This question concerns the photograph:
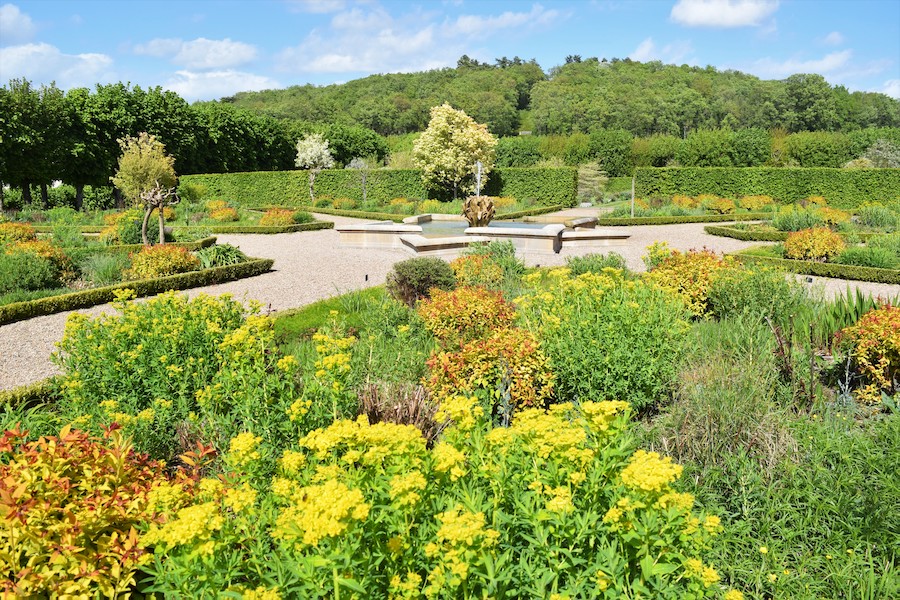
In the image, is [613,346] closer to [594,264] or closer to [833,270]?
[594,264]

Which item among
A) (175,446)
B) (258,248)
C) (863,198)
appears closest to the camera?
(175,446)

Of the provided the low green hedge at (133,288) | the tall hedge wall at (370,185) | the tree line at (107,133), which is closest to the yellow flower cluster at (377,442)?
the low green hedge at (133,288)

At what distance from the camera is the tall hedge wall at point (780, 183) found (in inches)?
983

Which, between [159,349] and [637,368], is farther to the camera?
[637,368]

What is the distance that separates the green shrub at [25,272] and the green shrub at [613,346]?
30.1ft

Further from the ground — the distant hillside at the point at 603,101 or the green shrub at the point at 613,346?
the distant hillside at the point at 603,101

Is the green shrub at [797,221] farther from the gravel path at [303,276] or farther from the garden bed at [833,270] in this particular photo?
the garden bed at [833,270]

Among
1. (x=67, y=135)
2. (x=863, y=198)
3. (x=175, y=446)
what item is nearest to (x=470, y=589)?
(x=175, y=446)

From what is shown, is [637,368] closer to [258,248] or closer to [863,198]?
[258,248]

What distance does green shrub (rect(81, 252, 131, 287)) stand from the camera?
1080cm

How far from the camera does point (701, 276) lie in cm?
744

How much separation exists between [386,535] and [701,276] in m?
6.41

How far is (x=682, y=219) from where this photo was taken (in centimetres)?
2106

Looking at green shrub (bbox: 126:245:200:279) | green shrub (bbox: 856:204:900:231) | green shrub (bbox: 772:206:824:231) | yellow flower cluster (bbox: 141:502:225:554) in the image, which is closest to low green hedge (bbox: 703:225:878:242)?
green shrub (bbox: 772:206:824:231)
